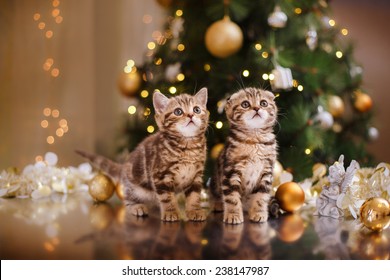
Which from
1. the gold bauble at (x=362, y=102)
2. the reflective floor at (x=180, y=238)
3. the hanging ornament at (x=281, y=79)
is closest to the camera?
the reflective floor at (x=180, y=238)

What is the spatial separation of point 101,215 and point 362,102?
1199 millimetres

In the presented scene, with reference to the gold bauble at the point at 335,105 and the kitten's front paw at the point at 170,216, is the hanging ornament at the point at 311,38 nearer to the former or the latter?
the gold bauble at the point at 335,105

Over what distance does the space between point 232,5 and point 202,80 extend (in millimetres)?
258

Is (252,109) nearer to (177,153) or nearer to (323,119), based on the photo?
(177,153)

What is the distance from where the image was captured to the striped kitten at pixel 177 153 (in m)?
1.08

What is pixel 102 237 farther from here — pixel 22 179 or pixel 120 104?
pixel 120 104

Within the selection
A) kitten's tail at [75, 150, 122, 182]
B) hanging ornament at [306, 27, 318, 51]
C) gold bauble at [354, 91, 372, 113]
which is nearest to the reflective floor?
kitten's tail at [75, 150, 122, 182]

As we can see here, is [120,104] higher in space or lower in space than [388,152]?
higher

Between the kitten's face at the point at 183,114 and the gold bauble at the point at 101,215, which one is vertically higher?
the kitten's face at the point at 183,114

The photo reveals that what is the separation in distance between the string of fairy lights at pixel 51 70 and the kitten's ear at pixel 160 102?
148 cm

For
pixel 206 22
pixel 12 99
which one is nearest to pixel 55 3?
pixel 12 99

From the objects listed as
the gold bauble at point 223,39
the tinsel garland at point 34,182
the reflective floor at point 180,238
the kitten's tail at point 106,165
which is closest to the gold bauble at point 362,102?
the gold bauble at point 223,39

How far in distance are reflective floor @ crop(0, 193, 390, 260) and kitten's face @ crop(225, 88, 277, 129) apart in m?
0.23

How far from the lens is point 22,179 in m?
1.58
